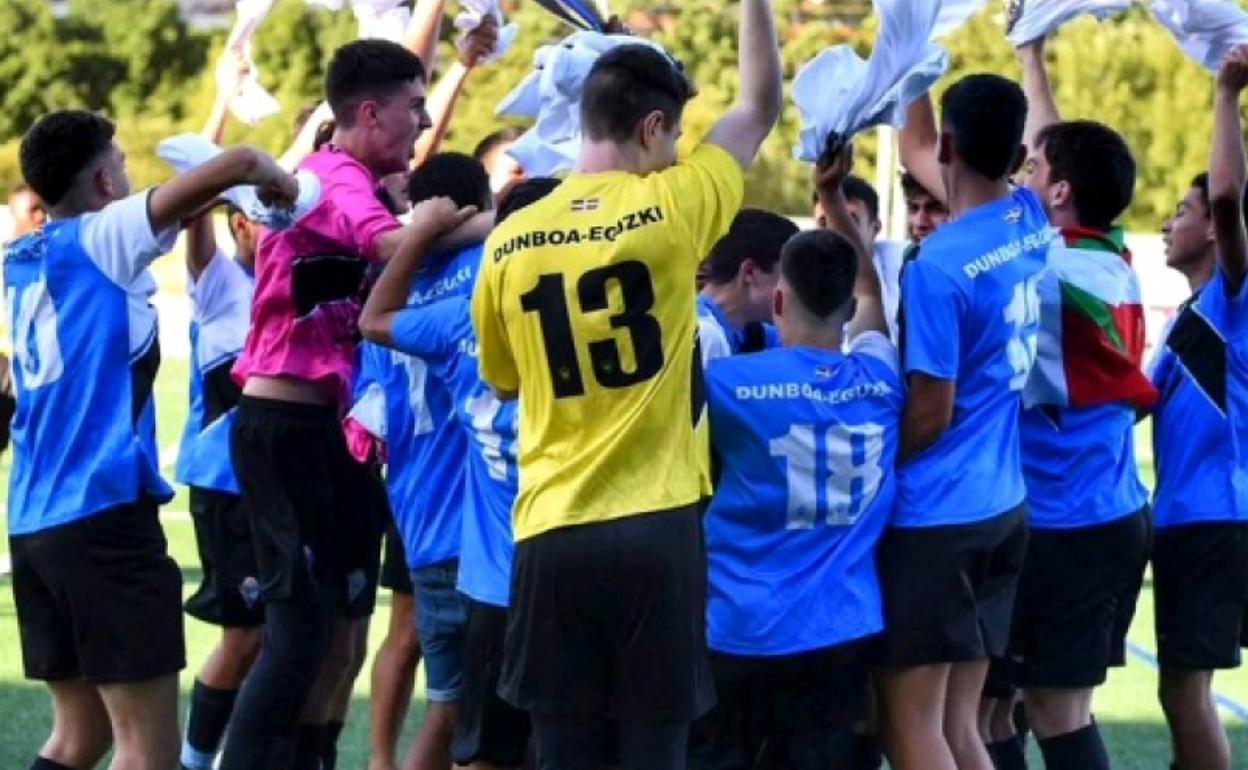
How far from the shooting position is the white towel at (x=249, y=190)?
6.58 m

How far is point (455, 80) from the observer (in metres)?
8.10

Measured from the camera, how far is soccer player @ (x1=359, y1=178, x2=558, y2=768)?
647 centimetres

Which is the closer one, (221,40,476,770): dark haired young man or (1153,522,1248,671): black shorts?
(221,40,476,770): dark haired young man

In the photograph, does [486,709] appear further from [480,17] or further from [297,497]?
[480,17]

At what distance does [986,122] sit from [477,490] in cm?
166

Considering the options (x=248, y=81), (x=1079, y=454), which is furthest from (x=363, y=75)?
(x=1079, y=454)

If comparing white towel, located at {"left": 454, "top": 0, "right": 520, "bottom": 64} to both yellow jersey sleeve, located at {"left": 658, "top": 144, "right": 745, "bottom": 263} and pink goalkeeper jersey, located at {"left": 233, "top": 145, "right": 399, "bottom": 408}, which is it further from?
yellow jersey sleeve, located at {"left": 658, "top": 144, "right": 745, "bottom": 263}

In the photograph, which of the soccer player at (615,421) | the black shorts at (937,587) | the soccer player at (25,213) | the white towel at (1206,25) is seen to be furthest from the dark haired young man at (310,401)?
the white towel at (1206,25)

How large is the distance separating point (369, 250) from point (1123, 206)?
2.17 m

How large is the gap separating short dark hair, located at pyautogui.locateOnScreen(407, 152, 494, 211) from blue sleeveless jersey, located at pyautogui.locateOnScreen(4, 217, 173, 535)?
33.2 inches

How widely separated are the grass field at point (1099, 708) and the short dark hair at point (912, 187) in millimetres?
2087

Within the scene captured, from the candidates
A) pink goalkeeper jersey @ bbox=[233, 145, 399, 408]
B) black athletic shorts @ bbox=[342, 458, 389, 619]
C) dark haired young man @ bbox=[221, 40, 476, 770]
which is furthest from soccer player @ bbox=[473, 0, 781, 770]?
black athletic shorts @ bbox=[342, 458, 389, 619]

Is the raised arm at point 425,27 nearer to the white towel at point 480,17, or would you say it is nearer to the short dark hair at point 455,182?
the white towel at point 480,17

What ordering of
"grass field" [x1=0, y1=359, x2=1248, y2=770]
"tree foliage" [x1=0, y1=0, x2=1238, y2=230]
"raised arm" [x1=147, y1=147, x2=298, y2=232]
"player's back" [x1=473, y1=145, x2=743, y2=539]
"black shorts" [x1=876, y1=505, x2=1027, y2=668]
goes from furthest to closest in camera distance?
"tree foliage" [x1=0, y1=0, x2=1238, y2=230]
"grass field" [x1=0, y1=359, x2=1248, y2=770]
"black shorts" [x1=876, y1=505, x2=1027, y2=668]
"raised arm" [x1=147, y1=147, x2=298, y2=232]
"player's back" [x1=473, y1=145, x2=743, y2=539]
